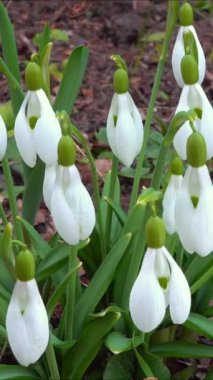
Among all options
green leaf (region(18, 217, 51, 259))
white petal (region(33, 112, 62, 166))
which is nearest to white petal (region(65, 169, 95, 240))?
white petal (region(33, 112, 62, 166))

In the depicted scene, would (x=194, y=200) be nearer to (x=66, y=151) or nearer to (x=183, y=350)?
(x=66, y=151)

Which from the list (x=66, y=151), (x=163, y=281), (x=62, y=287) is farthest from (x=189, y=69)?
(x=62, y=287)

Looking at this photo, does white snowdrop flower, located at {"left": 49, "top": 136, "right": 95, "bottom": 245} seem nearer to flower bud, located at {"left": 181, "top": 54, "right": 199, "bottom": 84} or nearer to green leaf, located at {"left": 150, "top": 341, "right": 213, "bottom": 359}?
flower bud, located at {"left": 181, "top": 54, "right": 199, "bottom": 84}

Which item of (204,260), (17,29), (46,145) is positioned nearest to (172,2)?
(46,145)

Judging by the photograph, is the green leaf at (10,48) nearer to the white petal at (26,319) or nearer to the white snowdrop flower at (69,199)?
the white snowdrop flower at (69,199)

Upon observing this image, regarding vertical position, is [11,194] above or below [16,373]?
above

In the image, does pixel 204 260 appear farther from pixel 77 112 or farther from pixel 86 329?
pixel 77 112
